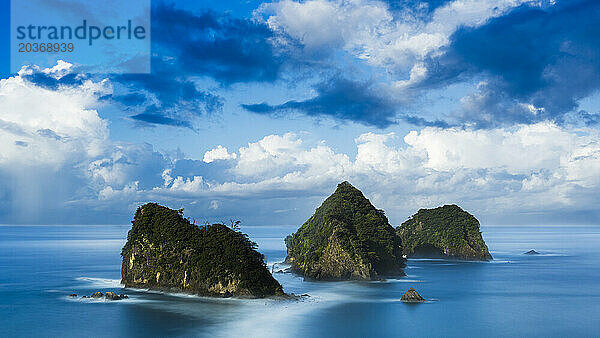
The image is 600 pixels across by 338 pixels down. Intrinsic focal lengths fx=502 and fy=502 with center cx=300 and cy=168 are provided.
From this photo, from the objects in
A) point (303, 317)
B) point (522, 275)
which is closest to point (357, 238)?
point (303, 317)

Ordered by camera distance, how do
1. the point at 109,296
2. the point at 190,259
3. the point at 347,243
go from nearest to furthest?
the point at 109,296 < the point at 190,259 < the point at 347,243

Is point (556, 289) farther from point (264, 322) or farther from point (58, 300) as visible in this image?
point (58, 300)

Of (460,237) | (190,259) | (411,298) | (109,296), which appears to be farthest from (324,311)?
(460,237)

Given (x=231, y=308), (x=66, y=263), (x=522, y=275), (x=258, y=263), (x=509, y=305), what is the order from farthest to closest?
1. (x=66, y=263)
2. (x=522, y=275)
3. (x=509, y=305)
4. (x=258, y=263)
5. (x=231, y=308)

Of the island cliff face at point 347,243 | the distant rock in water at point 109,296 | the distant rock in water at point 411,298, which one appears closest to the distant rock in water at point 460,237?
the island cliff face at point 347,243

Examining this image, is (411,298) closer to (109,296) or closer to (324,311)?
(324,311)

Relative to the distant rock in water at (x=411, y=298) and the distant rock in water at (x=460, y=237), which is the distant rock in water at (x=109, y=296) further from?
the distant rock in water at (x=460, y=237)
